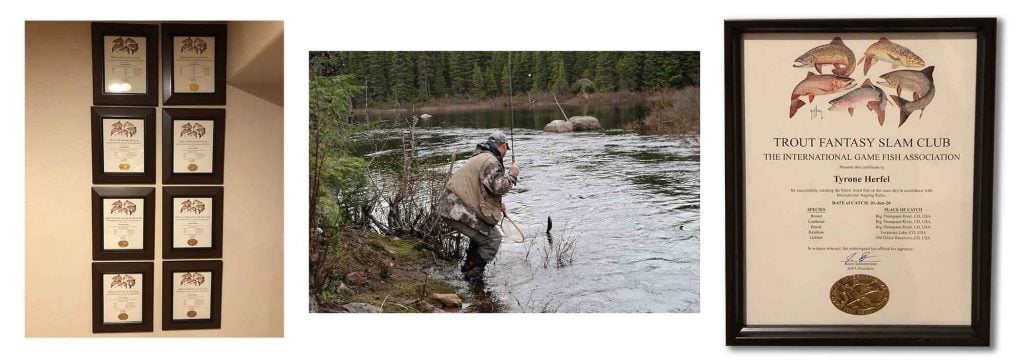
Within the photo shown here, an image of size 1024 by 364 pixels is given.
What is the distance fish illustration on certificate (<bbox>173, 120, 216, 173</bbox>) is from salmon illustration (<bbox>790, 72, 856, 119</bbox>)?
298 centimetres

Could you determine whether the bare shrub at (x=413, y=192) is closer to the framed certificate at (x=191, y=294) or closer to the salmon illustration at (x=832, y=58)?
the salmon illustration at (x=832, y=58)

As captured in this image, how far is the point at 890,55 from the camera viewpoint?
274 centimetres

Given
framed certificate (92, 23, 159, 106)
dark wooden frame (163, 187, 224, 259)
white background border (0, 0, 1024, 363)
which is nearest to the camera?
white background border (0, 0, 1024, 363)

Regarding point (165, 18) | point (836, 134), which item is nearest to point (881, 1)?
point (836, 134)

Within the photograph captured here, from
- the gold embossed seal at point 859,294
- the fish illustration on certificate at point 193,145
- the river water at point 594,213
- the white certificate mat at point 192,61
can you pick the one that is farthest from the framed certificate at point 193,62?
the gold embossed seal at point 859,294

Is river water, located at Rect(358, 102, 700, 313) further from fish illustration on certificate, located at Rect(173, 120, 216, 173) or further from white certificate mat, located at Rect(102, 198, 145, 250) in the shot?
white certificate mat, located at Rect(102, 198, 145, 250)

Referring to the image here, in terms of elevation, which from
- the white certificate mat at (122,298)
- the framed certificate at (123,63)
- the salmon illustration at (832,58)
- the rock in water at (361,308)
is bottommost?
the white certificate mat at (122,298)

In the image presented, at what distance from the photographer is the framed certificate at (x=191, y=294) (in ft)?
14.4

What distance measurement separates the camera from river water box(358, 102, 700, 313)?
289 centimetres

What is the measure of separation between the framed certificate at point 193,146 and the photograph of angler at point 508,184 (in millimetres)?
1730

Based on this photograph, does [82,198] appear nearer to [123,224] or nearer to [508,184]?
[123,224]

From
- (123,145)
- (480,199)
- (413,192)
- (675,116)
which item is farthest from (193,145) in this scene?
(675,116)

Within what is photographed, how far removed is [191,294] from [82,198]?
2.46 feet

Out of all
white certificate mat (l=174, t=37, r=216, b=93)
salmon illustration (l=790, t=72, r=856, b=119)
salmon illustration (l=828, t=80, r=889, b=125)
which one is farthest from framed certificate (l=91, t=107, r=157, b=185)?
salmon illustration (l=828, t=80, r=889, b=125)
